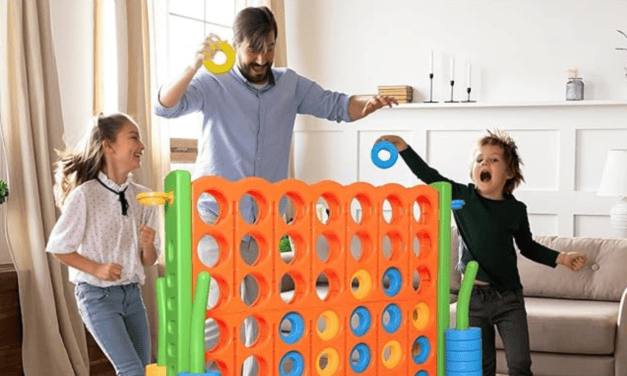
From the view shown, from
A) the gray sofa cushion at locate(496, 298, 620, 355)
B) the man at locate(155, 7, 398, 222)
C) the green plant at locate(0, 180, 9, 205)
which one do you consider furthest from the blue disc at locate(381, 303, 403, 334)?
the green plant at locate(0, 180, 9, 205)

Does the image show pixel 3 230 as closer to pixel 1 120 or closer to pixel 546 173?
pixel 1 120

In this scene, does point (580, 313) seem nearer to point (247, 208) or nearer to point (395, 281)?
point (247, 208)

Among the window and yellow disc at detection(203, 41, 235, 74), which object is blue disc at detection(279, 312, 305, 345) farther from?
the window

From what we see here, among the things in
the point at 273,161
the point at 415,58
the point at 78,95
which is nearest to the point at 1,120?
the point at 78,95

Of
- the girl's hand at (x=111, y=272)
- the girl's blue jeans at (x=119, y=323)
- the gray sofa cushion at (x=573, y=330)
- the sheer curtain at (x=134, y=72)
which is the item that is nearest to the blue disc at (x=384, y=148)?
the girl's hand at (x=111, y=272)

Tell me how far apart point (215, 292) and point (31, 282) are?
164 centimetres

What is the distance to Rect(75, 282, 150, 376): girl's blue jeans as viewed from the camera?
105 inches

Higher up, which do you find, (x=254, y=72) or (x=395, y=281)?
(x=254, y=72)

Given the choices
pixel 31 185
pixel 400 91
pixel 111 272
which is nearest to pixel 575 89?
pixel 400 91

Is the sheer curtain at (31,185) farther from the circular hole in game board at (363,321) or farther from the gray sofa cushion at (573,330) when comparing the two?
the circular hole in game board at (363,321)

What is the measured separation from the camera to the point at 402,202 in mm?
2387

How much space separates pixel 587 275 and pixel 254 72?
89.6 inches

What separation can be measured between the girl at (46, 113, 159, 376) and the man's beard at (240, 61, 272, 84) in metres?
0.39

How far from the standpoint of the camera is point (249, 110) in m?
2.99
